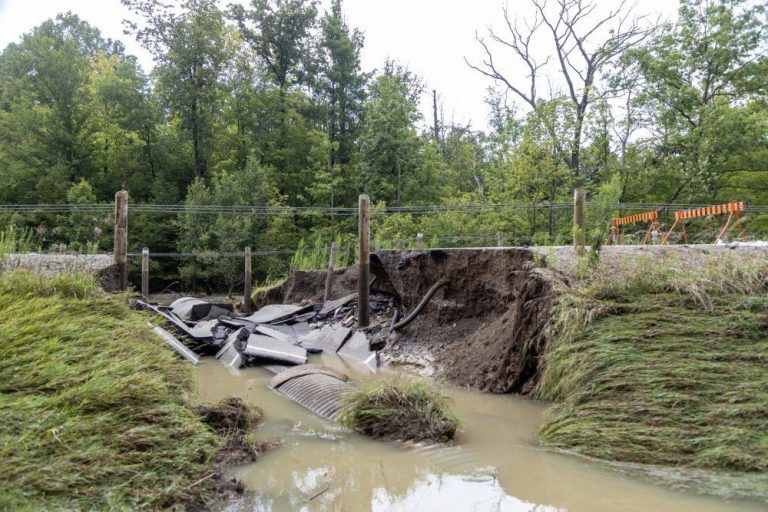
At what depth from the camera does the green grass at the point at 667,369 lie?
3.61 m

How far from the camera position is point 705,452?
3498 mm

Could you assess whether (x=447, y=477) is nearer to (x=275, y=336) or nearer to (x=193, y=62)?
(x=275, y=336)

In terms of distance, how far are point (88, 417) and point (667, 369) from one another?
4093 mm

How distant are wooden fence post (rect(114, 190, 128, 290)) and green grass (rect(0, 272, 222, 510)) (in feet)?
14.3

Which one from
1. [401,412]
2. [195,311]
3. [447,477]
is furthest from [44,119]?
[447,477]

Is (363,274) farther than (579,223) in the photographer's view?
Yes

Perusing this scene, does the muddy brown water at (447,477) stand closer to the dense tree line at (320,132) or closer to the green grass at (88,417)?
the green grass at (88,417)

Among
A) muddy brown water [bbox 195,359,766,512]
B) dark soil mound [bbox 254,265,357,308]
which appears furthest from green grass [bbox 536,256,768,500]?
dark soil mound [bbox 254,265,357,308]

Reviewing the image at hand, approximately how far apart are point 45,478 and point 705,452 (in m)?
3.84

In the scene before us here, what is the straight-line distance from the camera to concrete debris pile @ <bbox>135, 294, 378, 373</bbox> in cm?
800

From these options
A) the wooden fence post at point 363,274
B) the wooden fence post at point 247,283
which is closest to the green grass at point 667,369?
the wooden fence post at point 363,274

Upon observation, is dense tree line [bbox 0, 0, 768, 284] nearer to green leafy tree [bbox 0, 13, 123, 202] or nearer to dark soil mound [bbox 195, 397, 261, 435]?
green leafy tree [bbox 0, 13, 123, 202]

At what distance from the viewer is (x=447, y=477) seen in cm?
367

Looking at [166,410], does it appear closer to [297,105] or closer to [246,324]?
[246,324]
